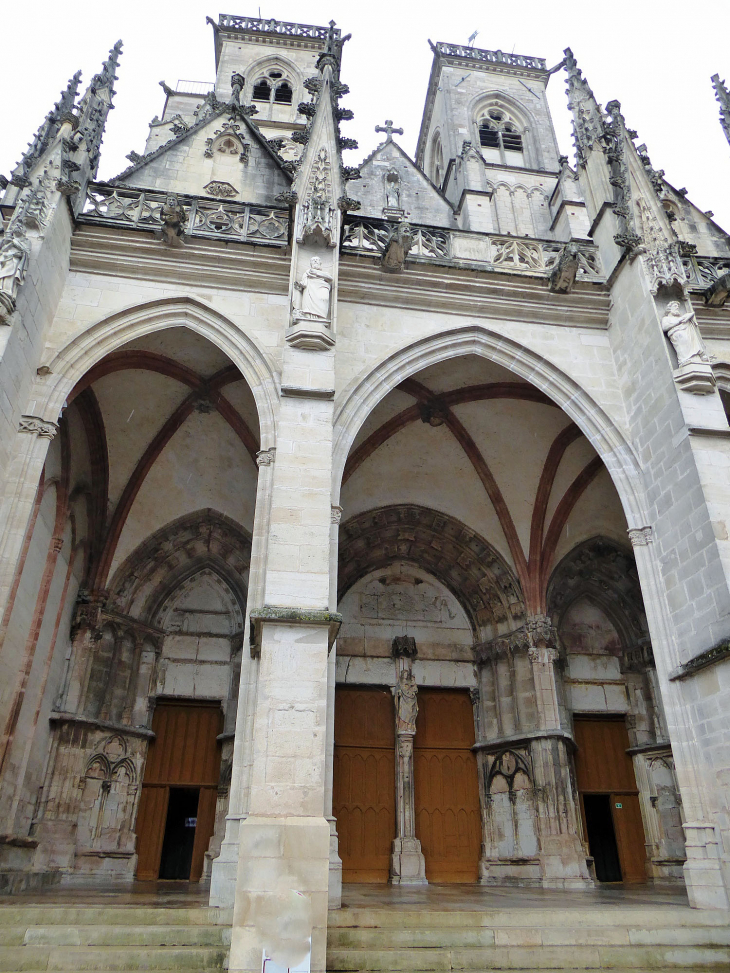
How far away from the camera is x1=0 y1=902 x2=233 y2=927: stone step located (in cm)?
459

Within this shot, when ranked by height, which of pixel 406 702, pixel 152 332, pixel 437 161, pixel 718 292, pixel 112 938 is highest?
pixel 437 161

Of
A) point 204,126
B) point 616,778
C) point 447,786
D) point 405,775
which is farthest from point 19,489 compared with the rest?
point 616,778

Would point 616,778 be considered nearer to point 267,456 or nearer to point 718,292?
point 718,292

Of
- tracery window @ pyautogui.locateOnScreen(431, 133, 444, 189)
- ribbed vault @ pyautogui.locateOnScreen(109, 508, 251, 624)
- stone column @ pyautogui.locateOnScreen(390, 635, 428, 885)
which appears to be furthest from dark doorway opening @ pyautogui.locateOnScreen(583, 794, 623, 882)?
tracery window @ pyautogui.locateOnScreen(431, 133, 444, 189)

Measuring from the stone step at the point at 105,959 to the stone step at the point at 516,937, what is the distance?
32.7 inches

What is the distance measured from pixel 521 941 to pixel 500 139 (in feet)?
56.6

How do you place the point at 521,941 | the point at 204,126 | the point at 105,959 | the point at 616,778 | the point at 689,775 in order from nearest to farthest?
1. the point at 105,959
2. the point at 521,941
3. the point at 689,775
4. the point at 616,778
5. the point at 204,126

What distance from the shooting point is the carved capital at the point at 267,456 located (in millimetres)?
6671

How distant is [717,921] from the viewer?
5.24m

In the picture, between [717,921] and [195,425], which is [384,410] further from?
[717,921]

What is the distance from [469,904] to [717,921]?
Answer: 191 centimetres

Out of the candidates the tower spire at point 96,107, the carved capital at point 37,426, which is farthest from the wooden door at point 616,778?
the tower spire at point 96,107

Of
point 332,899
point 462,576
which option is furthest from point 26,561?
point 462,576

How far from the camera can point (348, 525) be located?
10672 millimetres
